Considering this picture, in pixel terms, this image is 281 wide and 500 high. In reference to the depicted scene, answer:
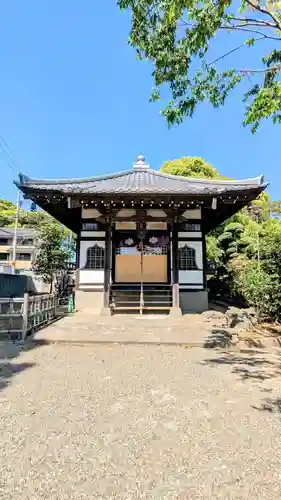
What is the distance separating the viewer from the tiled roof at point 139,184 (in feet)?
28.5

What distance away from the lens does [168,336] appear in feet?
20.6

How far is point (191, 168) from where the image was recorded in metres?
20.9

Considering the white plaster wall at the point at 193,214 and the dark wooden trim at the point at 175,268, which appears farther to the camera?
the white plaster wall at the point at 193,214

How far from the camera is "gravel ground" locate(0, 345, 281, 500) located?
1833mm

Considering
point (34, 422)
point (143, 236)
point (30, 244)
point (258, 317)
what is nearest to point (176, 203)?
point (143, 236)

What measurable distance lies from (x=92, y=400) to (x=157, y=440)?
1005mm

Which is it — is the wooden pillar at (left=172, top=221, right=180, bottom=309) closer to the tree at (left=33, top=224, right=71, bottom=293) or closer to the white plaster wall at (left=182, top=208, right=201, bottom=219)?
the white plaster wall at (left=182, top=208, right=201, bottom=219)

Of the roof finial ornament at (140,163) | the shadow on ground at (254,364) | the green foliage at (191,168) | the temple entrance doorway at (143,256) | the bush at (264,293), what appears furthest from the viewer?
the green foliage at (191,168)

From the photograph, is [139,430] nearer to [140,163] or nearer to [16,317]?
[16,317]

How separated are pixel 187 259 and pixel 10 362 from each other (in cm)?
748

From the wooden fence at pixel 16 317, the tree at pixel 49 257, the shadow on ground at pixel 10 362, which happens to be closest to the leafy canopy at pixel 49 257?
the tree at pixel 49 257

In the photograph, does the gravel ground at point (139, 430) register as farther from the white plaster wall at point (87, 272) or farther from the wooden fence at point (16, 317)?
the white plaster wall at point (87, 272)

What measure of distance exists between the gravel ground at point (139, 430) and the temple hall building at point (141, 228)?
203 inches

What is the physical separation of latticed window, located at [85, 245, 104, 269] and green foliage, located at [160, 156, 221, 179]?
11.4 meters
